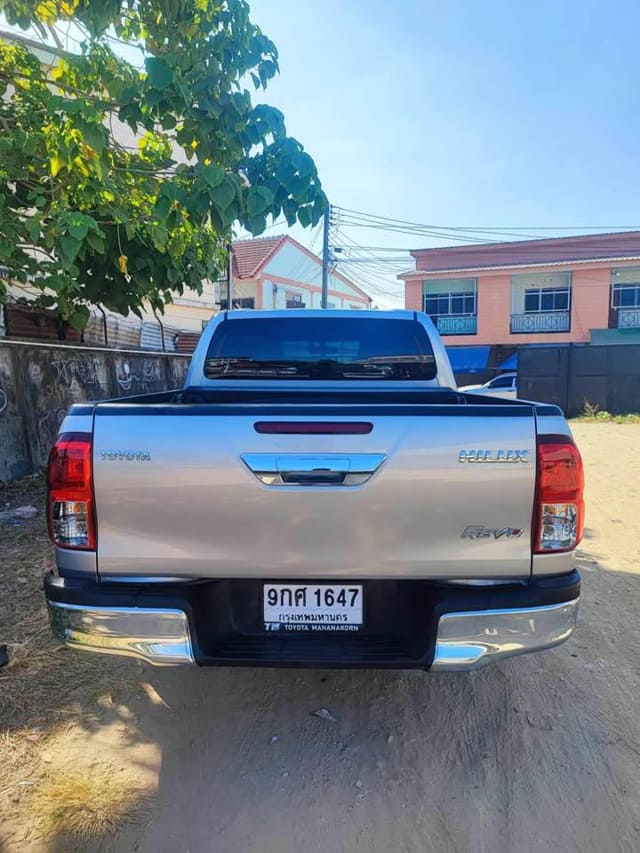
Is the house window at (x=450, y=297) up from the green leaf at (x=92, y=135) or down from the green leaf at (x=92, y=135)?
up

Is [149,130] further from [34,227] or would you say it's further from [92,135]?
[34,227]

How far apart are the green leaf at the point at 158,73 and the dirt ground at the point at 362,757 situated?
308 centimetres

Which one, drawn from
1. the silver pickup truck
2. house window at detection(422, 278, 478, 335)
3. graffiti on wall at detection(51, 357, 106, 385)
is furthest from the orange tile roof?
the silver pickup truck

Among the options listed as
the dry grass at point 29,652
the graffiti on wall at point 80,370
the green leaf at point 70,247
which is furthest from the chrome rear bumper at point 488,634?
the graffiti on wall at point 80,370

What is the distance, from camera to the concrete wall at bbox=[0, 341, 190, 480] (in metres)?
6.24

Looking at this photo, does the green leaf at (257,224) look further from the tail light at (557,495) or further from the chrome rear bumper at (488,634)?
the chrome rear bumper at (488,634)

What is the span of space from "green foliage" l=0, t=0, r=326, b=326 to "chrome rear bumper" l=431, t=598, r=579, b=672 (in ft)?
8.02

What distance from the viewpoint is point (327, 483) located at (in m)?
1.90

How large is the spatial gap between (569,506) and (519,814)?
1.13m

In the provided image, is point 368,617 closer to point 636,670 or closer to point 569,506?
point 569,506

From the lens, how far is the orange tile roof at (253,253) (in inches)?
1038

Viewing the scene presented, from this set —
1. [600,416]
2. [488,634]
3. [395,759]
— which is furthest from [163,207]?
[600,416]

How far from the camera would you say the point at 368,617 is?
2084mm

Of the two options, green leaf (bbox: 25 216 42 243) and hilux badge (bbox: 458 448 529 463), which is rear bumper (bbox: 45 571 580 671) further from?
green leaf (bbox: 25 216 42 243)
